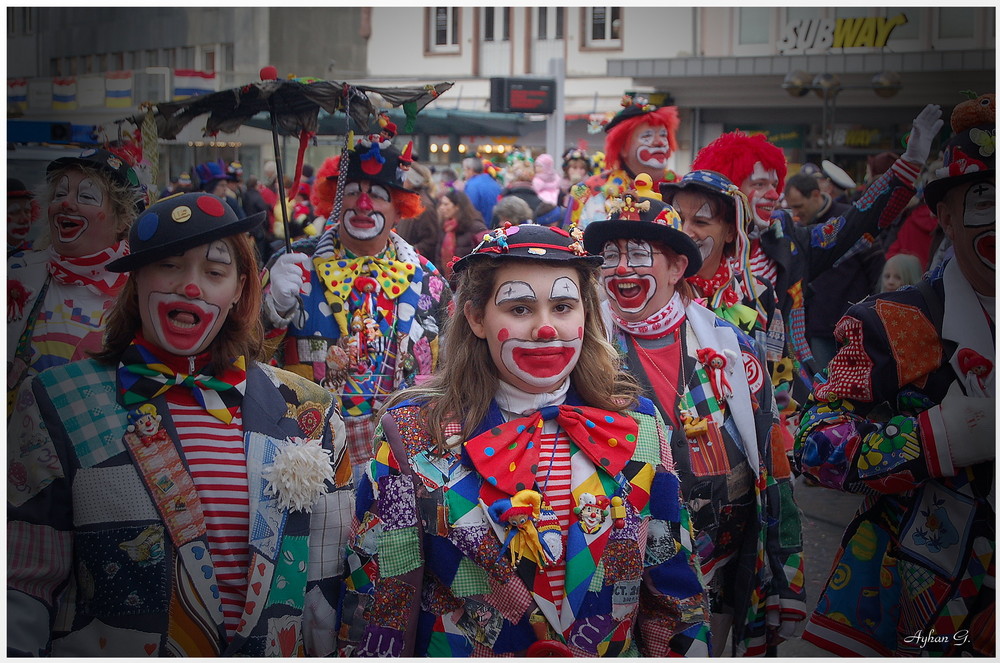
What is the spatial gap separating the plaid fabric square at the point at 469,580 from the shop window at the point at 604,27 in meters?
16.3

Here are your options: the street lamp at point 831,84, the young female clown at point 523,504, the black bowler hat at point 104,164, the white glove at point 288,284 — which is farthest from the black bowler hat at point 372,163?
the street lamp at point 831,84

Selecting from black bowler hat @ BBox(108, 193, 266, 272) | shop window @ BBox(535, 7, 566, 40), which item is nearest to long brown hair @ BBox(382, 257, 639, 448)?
black bowler hat @ BBox(108, 193, 266, 272)

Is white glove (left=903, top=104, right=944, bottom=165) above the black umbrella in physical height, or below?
below

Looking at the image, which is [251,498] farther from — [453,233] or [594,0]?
[453,233]

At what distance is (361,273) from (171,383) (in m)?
Answer: 2.45

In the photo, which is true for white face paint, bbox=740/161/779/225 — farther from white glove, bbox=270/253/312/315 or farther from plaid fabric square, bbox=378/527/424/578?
plaid fabric square, bbox=378/527/424/578

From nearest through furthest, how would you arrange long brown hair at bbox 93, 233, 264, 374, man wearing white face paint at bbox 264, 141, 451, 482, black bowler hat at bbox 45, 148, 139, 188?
1. long brown hair at bbox 93, 233, 264, 374
2. black bowler hat at bbox 45, 148, 139, 188
3. man wearing white face paint at bbox 264, 141, 451, 482

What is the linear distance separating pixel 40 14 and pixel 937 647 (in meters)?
3.47

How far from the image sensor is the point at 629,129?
6898mm

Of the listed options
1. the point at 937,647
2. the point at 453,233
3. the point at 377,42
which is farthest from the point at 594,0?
the point at 377,42

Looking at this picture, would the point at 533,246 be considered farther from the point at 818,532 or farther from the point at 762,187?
the point at 818,532

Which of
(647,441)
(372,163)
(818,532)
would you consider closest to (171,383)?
(647,441)

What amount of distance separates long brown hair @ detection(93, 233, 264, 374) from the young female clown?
0.51 m

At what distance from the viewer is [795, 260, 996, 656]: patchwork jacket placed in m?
2.81
